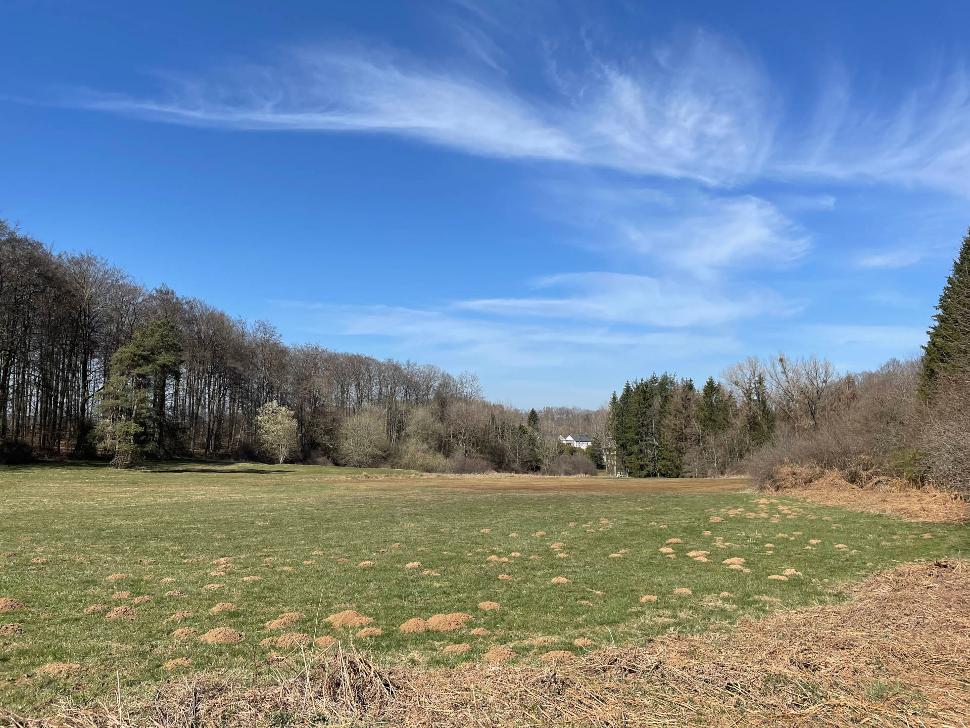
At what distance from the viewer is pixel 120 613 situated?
7016 millimetres

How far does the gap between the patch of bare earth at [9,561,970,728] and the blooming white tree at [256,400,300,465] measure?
213 ft

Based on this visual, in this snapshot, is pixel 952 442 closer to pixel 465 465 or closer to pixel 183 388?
pixel 465 465

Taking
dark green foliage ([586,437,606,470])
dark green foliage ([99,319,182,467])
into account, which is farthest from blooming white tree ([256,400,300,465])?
dark green foliage ([586,437,606,470])

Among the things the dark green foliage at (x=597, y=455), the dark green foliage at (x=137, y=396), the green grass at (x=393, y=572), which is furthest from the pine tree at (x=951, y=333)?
the dark green foliage at (x=597, y=455)

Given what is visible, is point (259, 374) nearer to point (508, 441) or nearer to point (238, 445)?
point (238, 445)

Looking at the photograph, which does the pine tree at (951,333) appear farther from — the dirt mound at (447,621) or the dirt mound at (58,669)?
A: the dirt mound at (58,669)

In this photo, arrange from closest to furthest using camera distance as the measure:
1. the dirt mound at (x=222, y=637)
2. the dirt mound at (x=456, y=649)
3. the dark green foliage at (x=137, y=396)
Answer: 1. the dirt mound at (x=456, y=649)
2. the dirt mound at (x=222, y=637)
3. the dark green foliage at (x=137, y=396)

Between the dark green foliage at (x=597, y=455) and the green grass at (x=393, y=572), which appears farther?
the dark green foliage at (x=597, y=455)

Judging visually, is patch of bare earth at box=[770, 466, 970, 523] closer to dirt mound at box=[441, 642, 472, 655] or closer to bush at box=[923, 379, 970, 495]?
bush at box=[923, 379, 970, 495]

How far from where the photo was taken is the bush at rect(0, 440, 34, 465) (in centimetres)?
3912

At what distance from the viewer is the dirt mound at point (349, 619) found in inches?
258

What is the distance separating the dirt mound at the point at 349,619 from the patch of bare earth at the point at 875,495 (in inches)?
598

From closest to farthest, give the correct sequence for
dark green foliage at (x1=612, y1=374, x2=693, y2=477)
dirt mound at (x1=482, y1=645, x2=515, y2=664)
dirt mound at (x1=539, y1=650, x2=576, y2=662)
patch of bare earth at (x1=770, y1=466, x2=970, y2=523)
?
1. dirt mound at (x1=539, y1=650, x2=576, y2=662)
2. dirt mound at (x1=482, y1=645, x2=515, y2=664)
3. patch of bare earth at (x1=770, y1=466, x2=970, y2=523)
4. dark green foliage at (x1=612, y1=374, x2=693, y2=477)

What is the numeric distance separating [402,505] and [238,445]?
5554cm
